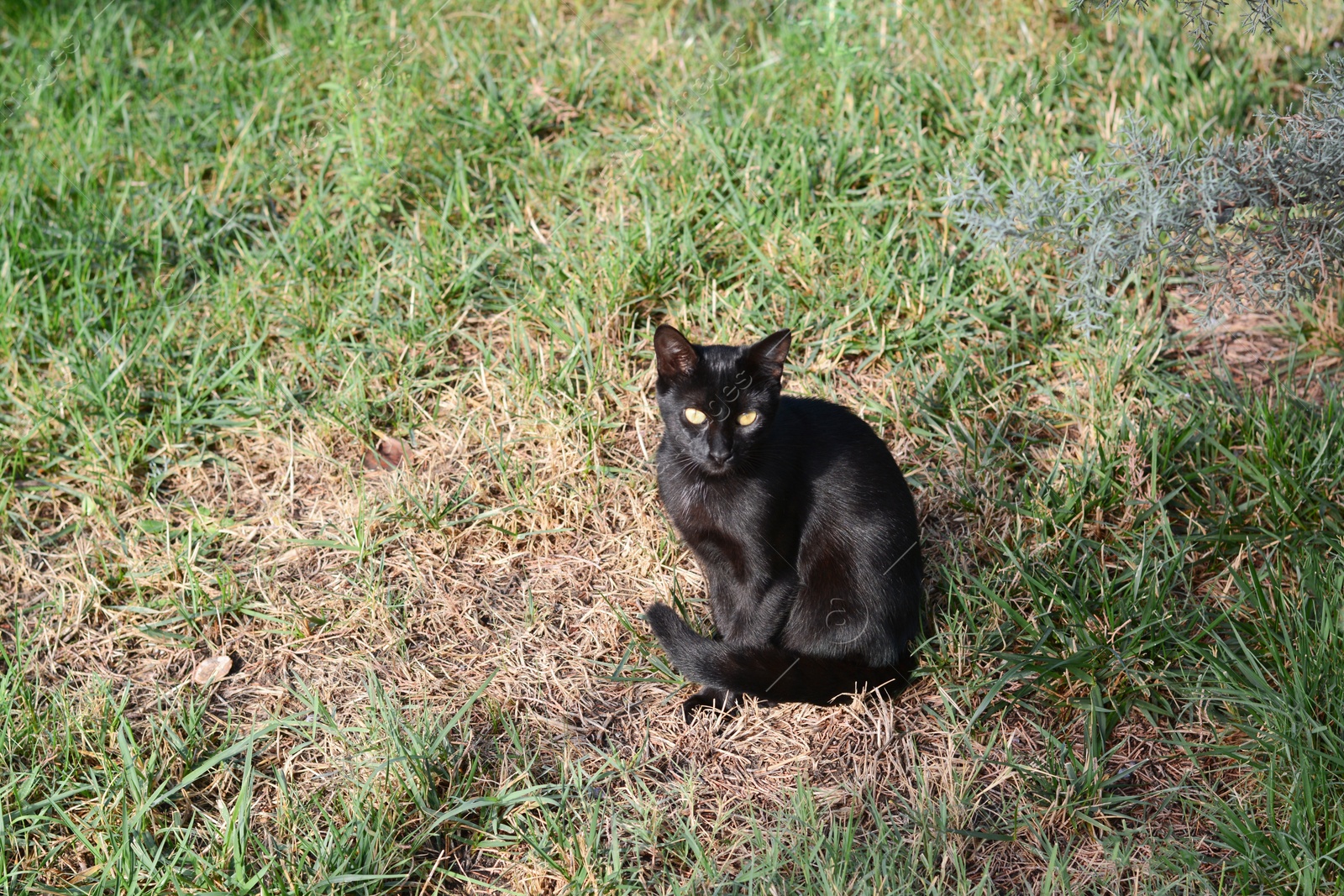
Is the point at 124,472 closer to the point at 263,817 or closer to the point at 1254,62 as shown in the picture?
the point at 263,817

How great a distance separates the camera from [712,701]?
2623 millimetres

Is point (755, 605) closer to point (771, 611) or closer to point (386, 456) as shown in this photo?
point (771, 611)

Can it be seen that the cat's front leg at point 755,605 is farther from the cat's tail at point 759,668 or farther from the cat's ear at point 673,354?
the cat's ear at point 673,354

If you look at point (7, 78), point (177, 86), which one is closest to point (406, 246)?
point (177, 86)

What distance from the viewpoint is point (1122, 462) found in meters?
2.94

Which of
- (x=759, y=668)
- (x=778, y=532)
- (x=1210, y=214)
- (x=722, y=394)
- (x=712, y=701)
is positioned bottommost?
(x=712, y=701)

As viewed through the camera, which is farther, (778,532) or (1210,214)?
(1210,214)

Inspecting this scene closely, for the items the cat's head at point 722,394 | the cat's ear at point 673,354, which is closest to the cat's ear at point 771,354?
the cat's head at point 722,394

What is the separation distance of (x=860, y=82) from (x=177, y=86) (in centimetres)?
275

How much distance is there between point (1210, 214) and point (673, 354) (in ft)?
5.38

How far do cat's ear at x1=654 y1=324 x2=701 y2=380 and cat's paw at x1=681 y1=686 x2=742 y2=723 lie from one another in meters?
0.80

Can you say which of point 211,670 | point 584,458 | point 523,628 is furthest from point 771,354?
point 211,670

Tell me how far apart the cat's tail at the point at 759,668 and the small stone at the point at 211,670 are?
1.14 meters

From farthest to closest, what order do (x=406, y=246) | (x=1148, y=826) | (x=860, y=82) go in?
(x=860, y=82)
(x=406, y=246)
(x=1148, y=826)
